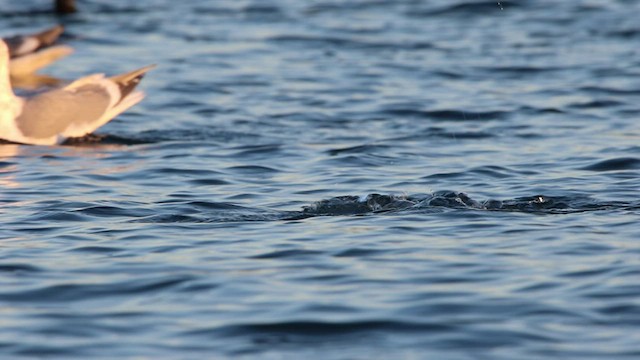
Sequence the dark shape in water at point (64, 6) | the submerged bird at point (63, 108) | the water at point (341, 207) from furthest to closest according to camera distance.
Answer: the dark shape in water at point (64, 6), the submerged bird at point (63, 108), the water at point (341, 207)

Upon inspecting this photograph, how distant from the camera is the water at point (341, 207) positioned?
7148 millimetres

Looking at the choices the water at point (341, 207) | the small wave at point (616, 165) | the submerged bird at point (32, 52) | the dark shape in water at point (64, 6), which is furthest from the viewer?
the dark shape in water at point (64, 6)

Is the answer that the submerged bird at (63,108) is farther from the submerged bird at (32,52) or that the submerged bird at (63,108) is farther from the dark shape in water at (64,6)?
the dark shape in water at (64,6)

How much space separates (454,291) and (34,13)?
18.6m

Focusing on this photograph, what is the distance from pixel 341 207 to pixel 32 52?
1010 cm

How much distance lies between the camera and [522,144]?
43.5 ft

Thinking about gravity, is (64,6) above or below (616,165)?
Result: below

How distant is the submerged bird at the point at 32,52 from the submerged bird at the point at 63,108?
182 inches

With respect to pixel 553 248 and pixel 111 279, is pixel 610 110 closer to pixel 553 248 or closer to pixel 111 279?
pixel 553 248

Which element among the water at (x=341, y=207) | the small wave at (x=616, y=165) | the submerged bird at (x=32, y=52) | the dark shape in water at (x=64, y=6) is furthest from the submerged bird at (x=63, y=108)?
the dark shape in water at (x=64, y=6)

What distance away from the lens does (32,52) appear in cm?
1944

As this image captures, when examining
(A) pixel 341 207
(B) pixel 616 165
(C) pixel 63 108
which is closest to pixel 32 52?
(C) pixel 63 108

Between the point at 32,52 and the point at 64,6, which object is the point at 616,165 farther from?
the point at 64,6

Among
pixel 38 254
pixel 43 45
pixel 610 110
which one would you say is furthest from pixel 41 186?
pixel 43 45
